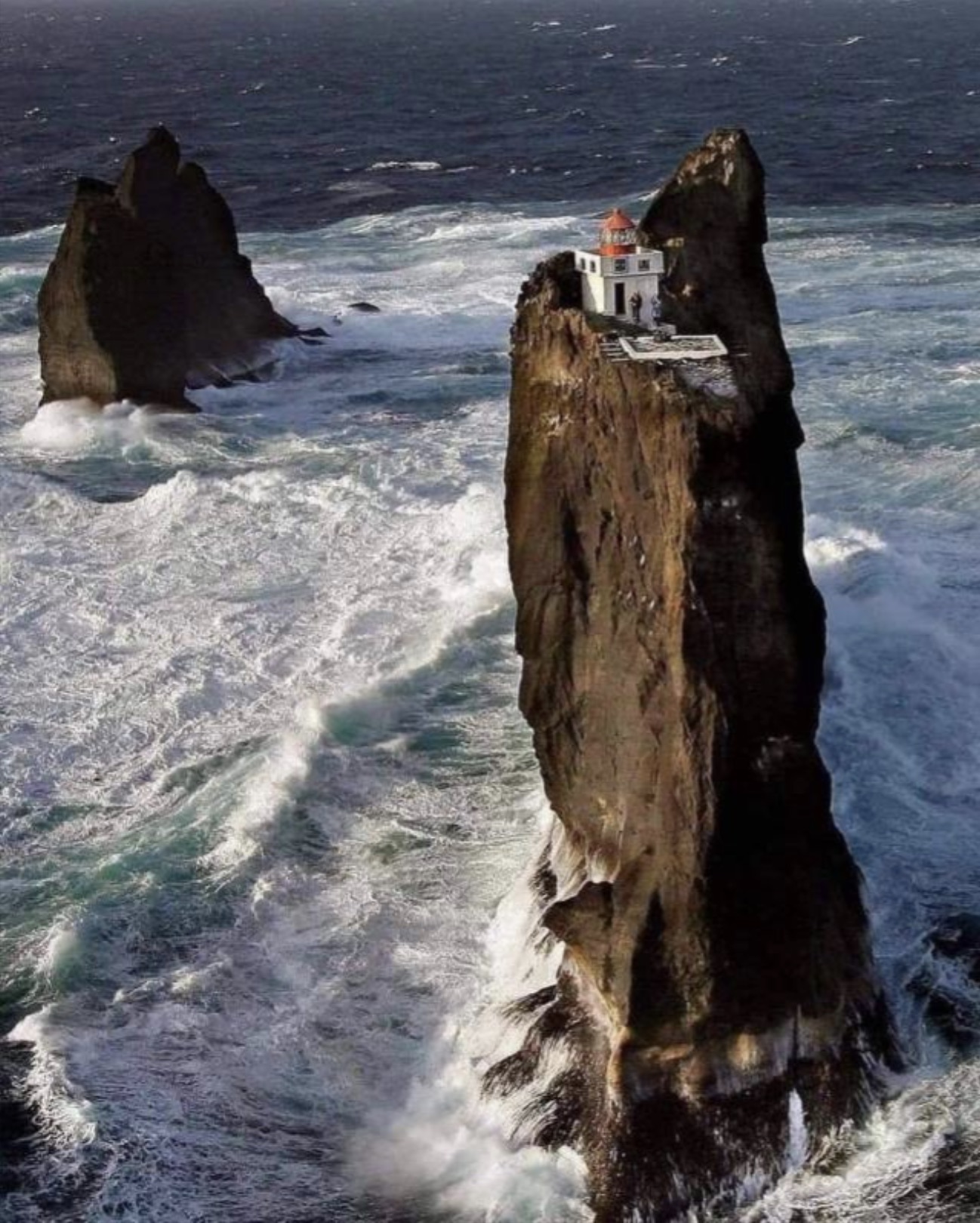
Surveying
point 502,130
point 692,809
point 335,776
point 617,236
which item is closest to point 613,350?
point 617,236

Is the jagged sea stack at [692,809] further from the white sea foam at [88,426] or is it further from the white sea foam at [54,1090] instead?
the white sea foam at [88,426]

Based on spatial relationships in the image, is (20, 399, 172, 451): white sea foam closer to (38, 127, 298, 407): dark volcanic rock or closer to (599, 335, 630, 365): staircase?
(38, 127, 298, 407): dark volcanic rock

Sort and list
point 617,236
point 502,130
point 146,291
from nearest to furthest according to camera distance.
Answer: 1. point 617,236
2. point 146,291
3. point 502,130

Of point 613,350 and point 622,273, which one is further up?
point 622,273

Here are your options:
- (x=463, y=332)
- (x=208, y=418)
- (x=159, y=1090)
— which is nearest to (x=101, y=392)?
(x=208, y=418)

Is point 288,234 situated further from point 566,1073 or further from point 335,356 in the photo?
point 566,1073

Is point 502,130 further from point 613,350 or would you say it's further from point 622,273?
point 613,350
